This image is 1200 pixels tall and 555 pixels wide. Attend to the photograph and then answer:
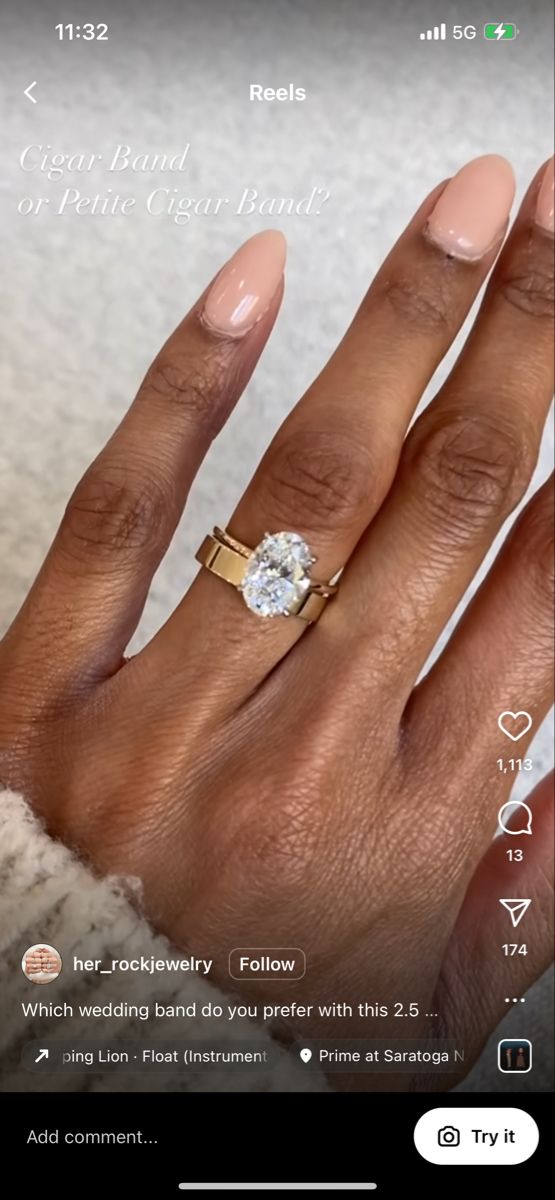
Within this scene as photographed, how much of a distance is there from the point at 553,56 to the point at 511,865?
0.34 m

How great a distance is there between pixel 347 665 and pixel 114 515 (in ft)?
0.38

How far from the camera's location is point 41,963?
0.44 meters

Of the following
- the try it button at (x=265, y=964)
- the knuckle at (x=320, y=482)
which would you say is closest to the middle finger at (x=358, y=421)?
the knuckle at (x=320, y=482)

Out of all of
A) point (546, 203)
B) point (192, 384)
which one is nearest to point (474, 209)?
point (546, 203)

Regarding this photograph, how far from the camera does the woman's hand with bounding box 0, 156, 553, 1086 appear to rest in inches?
18.0

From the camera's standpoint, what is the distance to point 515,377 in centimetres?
47

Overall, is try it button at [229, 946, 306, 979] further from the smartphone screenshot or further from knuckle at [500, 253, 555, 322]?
knuckle at [500, 253, 555, 322]

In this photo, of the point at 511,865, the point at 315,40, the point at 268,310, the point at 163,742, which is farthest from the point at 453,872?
the point at 315,40

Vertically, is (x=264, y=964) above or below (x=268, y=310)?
below

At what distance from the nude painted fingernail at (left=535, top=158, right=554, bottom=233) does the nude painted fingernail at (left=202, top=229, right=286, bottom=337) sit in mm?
105

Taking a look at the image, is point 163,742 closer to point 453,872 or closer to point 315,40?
point 453,872
